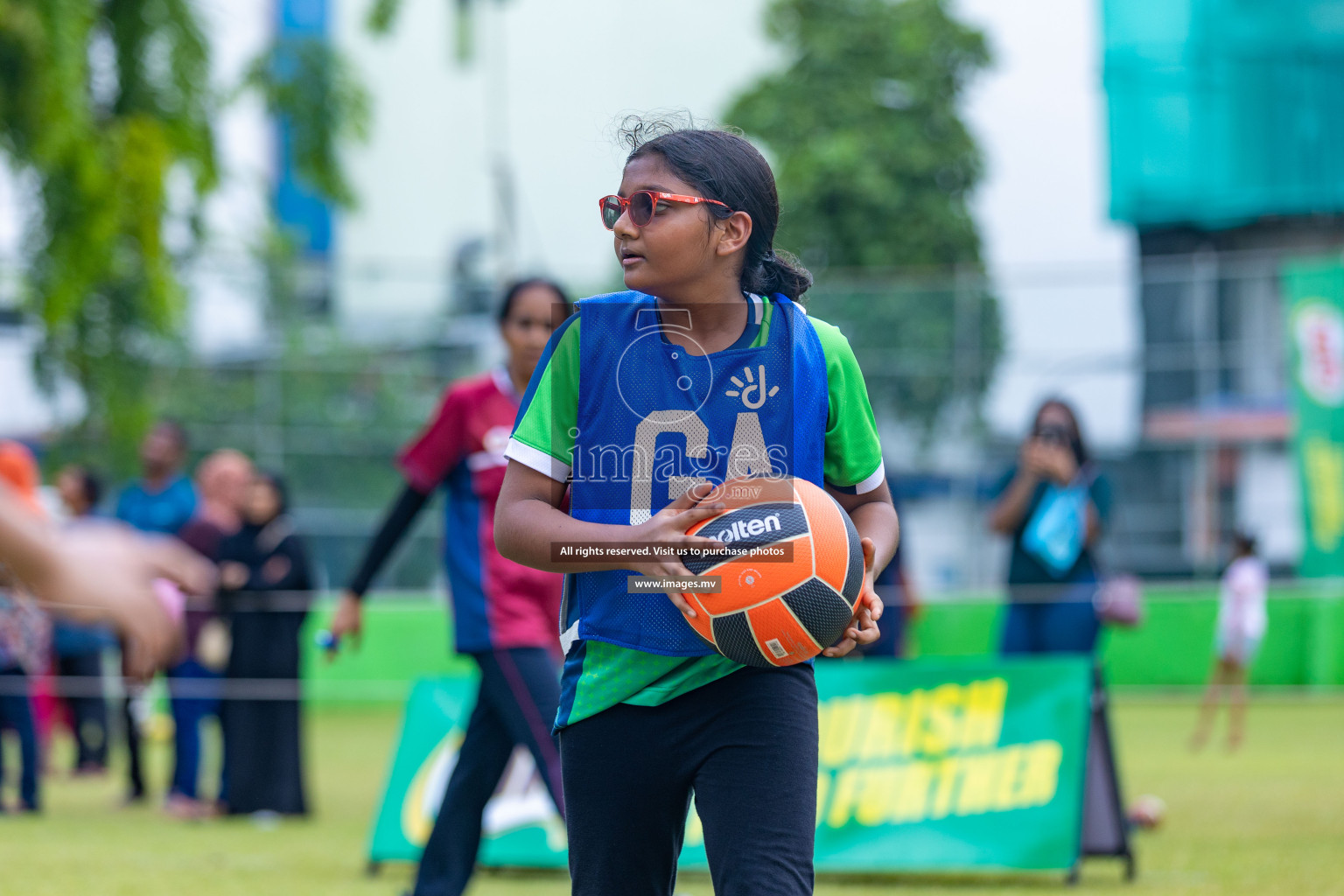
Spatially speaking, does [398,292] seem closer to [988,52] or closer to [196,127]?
[196,127]

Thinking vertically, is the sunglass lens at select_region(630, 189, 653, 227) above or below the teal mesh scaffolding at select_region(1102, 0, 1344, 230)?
below

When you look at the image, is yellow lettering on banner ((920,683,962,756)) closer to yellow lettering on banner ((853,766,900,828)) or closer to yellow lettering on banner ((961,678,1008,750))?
yellow lettering on banner ((961,678,1008,750))

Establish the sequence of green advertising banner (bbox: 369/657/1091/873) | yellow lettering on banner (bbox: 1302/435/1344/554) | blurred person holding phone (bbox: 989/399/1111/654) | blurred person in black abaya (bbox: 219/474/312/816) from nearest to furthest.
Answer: green advertising banner (bbox: 369/657/1091/873) → blurred person holding phone (bbox: 989/399/1111/654) → blurred person in black abaya (bbox: 219/474/312/816) → yellow lettering on banner (bbox: 1302/435/1344/554)

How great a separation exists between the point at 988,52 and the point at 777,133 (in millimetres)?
4521

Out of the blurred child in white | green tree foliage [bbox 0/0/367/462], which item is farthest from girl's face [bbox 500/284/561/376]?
the blurred child in white

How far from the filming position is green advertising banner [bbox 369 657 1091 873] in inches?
273

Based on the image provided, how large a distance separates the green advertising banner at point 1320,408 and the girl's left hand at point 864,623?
17.9m

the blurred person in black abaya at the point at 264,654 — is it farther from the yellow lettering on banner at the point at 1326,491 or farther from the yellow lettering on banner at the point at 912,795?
the yellow lettering on banner at the point at 1326,491

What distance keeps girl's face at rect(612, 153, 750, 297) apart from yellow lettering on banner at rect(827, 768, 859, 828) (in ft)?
14.3

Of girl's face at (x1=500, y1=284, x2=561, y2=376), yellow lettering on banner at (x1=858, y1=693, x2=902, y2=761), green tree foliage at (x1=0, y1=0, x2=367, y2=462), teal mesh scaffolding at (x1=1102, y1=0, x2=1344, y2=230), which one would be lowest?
yellow lettering on banner at (x1=858, y1=693, x2=902, y2=761)

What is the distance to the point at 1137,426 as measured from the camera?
20.6m

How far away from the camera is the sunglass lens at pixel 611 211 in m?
3.14

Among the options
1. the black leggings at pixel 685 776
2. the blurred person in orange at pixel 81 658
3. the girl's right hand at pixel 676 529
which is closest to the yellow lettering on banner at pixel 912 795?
the black leggings at pixel 685 776

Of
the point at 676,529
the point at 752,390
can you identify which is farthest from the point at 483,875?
the point at 676,529
